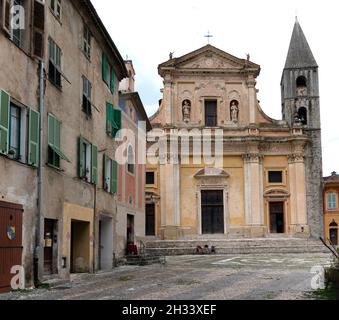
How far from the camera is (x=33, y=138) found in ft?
44.8

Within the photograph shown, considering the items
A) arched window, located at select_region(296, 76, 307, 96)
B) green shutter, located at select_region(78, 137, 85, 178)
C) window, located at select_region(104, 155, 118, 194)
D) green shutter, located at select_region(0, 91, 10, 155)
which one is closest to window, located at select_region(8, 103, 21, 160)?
green shutter, located at select_region(0, 91, 10, 155)

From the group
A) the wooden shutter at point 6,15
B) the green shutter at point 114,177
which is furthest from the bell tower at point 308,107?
the wooden shutter at point 6,15

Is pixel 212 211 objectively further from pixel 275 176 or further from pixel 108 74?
pixel 108 74

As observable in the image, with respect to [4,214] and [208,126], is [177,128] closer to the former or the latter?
[208,126]

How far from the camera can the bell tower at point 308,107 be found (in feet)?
140

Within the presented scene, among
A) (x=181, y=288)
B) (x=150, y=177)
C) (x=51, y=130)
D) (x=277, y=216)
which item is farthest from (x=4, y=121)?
(x=277, y=216)

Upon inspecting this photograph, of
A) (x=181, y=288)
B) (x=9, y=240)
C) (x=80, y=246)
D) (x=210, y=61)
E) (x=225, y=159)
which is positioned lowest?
(x=181, y=288)

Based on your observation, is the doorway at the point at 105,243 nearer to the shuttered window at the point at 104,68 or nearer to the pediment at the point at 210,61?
the shuttered window at the point at 104,68

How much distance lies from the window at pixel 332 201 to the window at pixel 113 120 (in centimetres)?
3086

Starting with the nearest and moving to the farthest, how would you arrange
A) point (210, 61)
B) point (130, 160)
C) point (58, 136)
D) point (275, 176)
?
1. point (58, 136)
2. point (130, 160)
3. point (275, 176)
4. point (210, 61)

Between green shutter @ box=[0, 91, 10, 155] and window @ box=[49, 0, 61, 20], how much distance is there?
4.20 metres

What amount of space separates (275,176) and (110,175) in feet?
79.1

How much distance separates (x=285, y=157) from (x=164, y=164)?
913 centimetres

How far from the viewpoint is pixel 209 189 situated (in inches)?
1692
